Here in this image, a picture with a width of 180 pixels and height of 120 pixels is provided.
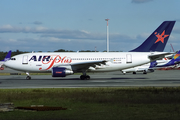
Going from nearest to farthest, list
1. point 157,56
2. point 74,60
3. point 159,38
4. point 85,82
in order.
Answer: point 85,82
point 157,56
point 74,60
point 159,38

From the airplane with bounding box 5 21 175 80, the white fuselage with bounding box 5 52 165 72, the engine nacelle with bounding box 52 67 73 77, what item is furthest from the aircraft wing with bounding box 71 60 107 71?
the engine nacelle with bounding box 52 67 73 77

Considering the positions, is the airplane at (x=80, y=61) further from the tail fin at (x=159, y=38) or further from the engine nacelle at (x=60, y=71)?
the engine nacelle at (x=60, y=71)

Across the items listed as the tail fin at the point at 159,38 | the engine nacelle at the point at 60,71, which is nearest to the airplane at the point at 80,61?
the tail fin at the point at 159,38

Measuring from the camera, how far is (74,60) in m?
40.7

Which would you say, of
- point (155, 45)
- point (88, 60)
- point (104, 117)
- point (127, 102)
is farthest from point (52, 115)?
point (155, 45)

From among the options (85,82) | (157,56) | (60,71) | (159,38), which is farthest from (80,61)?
(159,38)

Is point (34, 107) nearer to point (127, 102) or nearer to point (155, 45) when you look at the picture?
point (127, 102)

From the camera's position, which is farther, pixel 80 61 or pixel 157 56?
pixel 80 61

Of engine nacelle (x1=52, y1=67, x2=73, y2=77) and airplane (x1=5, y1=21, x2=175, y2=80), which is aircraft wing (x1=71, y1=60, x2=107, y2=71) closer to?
airplane (x1=5, y1=21, x2=175, y2=80)

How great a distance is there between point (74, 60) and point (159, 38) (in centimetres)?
1317

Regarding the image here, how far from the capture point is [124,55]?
41.0m

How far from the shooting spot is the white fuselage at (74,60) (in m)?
40.4

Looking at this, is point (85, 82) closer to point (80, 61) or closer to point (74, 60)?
point (80, 61)

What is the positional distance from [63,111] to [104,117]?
8.26 feet
